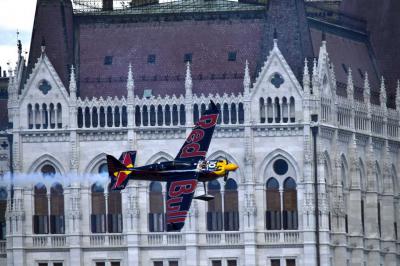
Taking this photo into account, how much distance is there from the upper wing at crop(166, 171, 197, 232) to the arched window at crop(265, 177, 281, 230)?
22.8 metres

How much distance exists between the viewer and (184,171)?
17700 cm

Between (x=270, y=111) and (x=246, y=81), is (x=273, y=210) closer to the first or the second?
(x=270, y=111)

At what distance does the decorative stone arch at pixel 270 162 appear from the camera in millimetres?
199250

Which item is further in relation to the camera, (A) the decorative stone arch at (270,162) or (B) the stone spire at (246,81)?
(A) the decorative stone arch at (270,162)

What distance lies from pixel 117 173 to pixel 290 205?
23.9 m

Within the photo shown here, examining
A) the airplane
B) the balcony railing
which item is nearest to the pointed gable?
the balcony railing

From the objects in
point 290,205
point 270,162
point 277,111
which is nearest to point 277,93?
point 277,111

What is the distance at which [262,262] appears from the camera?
19838 cm

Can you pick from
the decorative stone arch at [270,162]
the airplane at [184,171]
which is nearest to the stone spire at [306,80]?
the decorative stone arch at [270,162]

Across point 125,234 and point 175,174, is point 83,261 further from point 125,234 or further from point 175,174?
point 175,174

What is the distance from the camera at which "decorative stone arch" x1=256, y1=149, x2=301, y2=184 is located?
19925cm

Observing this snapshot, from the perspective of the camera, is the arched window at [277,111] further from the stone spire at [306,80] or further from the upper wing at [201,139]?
the upper wing at [201,139]

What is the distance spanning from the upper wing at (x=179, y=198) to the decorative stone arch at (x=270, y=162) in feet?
74.1

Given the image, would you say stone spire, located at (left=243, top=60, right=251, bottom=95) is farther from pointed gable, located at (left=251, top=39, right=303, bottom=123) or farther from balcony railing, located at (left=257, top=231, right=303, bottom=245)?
balcony railing, located at (left=257, top=231, right=303, bottom=245)
